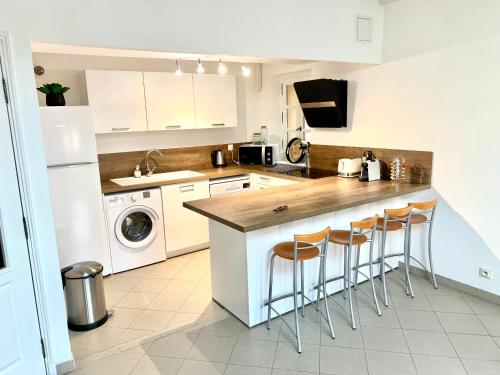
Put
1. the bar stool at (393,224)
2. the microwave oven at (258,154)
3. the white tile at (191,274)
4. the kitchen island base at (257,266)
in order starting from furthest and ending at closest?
the microwave oven at (258,154) → the white tile at (191,274) → the bar stool at (393,224) → the kitchen island base at (257,266)

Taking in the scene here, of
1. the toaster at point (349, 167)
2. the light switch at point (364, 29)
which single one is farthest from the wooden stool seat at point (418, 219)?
the light switch at point (364, 29)

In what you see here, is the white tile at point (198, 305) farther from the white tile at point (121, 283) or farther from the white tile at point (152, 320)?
the white tile at point (121, 283)

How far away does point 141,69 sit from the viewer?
446cm

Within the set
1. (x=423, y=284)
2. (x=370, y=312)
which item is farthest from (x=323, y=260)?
(x=423, y=284)

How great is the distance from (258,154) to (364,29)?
2.07 m

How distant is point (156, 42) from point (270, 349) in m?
2.26

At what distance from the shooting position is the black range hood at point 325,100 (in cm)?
399

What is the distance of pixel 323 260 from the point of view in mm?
2756

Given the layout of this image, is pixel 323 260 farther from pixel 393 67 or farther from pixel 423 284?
pixel 393 67

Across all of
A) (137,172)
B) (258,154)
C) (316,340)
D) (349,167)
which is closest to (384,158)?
(349,167)

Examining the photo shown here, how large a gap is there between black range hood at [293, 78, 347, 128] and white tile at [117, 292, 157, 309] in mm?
2629

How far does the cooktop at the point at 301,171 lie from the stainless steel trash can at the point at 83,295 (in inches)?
93.6

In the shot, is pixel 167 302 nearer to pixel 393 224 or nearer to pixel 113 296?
pixel 113 296

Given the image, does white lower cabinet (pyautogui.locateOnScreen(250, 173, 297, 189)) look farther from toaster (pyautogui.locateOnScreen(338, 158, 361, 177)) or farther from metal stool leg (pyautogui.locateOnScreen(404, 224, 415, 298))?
metal stool leg (pyautogui.locateOnScreen(404, 224, 415, 298))
